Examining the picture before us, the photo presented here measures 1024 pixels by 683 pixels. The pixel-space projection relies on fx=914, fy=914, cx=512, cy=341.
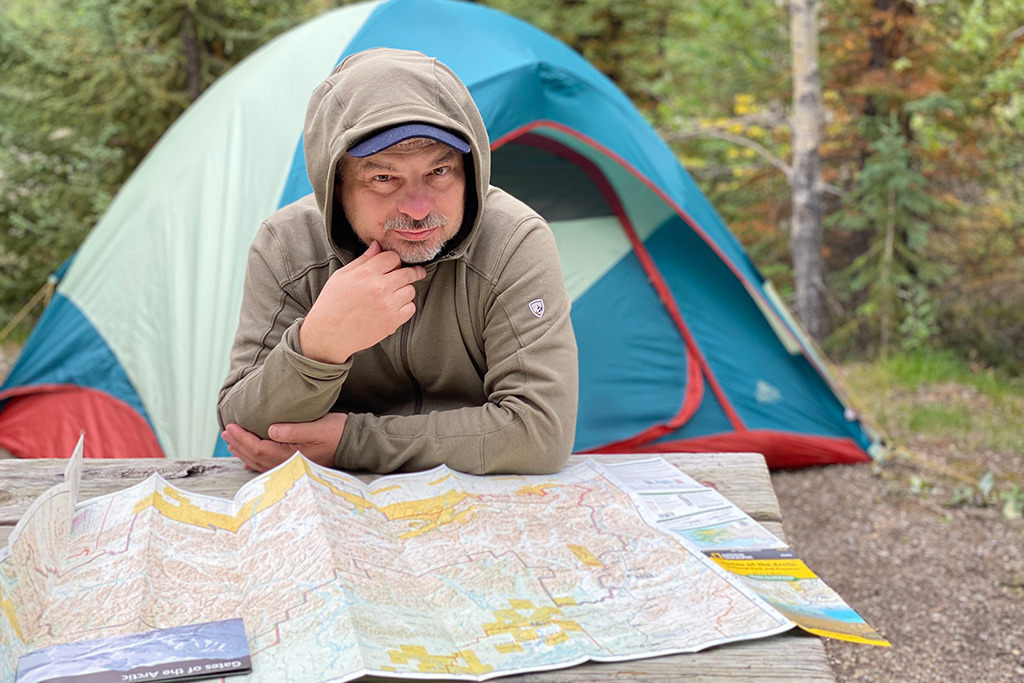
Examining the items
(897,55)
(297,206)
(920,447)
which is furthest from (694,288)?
(897,55)

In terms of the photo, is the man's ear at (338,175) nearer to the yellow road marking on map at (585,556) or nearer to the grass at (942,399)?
the yellow road marking on map at (585,556)

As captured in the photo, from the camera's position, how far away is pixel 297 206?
1686mm

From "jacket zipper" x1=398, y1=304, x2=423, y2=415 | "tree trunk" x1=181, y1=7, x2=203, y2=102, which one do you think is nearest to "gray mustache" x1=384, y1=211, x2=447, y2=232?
"jacket zipper" x1=398, y1=304, x2=423, y2=415

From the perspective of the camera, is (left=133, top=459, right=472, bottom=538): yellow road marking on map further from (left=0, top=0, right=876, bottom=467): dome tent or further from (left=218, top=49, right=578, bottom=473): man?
(left=0, top=0, right=876, bottom=467): dome tent

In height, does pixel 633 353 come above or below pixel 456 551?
below

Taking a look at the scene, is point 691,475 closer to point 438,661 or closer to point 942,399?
point 438,661

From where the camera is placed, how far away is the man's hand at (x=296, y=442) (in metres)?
1.41

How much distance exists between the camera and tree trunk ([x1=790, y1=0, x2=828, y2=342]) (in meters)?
4.71

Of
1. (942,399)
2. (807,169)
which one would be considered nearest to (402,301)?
(942,399)

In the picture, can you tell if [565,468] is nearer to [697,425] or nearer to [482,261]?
[482,261]

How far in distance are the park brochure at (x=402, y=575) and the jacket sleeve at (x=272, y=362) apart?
168 mm

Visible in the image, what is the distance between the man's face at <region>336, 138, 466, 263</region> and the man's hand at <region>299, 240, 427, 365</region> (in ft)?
0.20

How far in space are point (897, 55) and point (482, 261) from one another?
4980 mm

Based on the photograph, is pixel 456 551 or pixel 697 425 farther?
pixel 697 425
